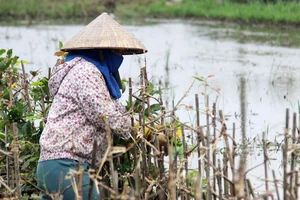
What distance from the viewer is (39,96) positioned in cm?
415

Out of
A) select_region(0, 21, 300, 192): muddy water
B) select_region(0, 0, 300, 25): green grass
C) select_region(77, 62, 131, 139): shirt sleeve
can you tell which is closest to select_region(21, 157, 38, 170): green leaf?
select_region(77, 62, 131, 139): shirt sleeve

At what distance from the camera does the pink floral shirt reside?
327 cm

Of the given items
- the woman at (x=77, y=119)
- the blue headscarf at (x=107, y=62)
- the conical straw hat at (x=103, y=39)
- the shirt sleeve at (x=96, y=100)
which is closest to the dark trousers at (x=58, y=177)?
the woman at (x=77, y=119)

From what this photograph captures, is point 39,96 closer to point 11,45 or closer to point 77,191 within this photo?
point 77,191

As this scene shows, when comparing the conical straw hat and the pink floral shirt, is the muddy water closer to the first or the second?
the conical straw hat

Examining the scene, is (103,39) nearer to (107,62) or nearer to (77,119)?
(107,62)

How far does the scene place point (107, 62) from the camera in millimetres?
3500

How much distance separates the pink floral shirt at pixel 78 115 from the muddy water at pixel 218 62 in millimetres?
1399

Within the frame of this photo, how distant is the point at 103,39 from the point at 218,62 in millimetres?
6227

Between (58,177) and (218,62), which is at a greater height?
(58,177)

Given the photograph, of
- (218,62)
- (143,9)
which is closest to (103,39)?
(218,62)

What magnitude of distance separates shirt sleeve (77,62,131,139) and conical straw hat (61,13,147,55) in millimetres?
142

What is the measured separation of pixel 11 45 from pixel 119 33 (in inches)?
314

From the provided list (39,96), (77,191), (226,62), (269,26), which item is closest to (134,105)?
(39,96)
